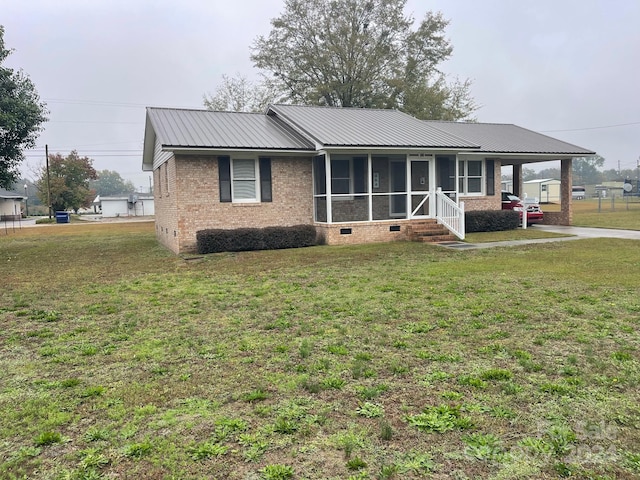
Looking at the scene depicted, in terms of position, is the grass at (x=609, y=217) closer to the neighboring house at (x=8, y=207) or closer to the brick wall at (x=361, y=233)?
the brick wall at (x=361, y=233)

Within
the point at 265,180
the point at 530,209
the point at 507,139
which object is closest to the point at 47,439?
the point at 265,180

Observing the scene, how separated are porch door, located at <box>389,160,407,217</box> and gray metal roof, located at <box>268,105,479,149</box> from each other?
1214 millimetres

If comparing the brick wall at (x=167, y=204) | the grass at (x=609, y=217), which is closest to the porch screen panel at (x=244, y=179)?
the brick wall at (x=167, y=204)

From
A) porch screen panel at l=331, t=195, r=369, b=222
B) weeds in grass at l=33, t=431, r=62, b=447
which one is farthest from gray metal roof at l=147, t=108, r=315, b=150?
weeds in grass at l=33, t=431, r=62, b=447

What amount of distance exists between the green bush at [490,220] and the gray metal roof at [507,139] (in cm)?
264

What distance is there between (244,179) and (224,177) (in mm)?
683

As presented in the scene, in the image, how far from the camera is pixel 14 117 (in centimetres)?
1452

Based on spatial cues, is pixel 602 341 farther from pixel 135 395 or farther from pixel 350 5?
pixel 350 5

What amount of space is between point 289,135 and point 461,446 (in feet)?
47.2

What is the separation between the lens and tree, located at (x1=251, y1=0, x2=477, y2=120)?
3145 centimetres

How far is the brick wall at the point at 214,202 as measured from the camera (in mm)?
14148

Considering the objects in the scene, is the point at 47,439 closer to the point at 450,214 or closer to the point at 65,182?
the point at 450,214

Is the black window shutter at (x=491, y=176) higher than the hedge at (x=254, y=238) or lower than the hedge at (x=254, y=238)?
higher

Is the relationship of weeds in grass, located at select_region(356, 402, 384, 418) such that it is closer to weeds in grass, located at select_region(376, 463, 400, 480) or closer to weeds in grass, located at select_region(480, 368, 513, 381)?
weeds in grass, located at select_region(376, 463, 400, 480)
